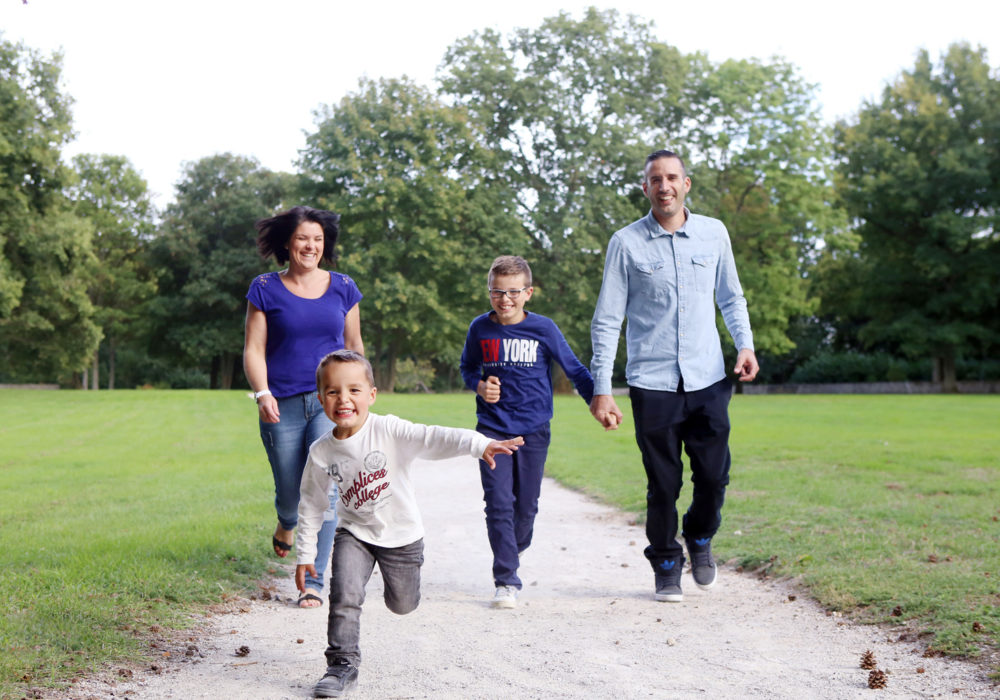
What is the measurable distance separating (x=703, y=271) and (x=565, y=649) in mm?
2363

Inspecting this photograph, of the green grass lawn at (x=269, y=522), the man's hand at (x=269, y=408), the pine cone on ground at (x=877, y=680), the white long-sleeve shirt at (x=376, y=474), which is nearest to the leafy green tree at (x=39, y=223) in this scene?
the green grass lawn at (x=269, y=522)

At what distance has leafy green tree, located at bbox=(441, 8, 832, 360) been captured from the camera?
135 ft

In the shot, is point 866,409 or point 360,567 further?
point 866,409

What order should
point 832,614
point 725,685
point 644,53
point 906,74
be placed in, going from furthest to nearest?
point 906,74
point 644,53
point 832,614
point 725,685

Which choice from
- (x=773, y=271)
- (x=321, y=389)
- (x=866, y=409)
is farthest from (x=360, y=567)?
(x=773, y=271)

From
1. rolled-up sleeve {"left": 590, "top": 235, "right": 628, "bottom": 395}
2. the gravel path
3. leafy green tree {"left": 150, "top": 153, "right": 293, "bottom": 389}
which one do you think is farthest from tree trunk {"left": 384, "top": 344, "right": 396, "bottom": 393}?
rolled-up sleeve {"left": 590, "top": 235, "right": 628, "bottom": 395}

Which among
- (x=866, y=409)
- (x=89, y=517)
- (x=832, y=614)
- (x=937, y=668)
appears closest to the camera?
(x=937, y=668)

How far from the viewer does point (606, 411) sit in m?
5.71

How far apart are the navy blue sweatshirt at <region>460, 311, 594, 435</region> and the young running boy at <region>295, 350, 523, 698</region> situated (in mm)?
1668

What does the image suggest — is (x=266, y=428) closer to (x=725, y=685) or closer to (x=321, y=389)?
(x=321, y=389)

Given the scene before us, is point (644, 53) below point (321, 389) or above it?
above

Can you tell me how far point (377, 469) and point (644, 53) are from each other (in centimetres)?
4185

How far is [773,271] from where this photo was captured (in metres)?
44.0

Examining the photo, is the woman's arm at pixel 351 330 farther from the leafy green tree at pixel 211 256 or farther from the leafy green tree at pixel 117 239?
the leafy green tree at pixel 117 239
